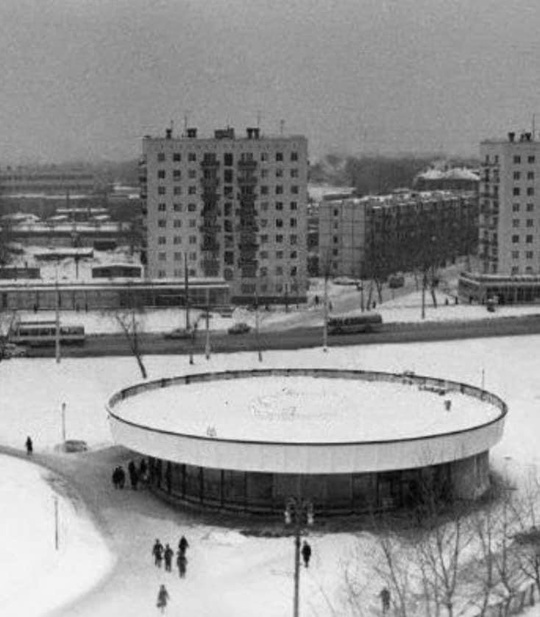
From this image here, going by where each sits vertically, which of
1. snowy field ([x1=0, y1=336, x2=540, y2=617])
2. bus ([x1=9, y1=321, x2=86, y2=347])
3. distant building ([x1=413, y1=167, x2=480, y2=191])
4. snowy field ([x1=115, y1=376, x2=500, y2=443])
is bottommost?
snowy field ([x1=0, y1=336, x2=540, y2=617])

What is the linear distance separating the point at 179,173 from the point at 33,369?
109 feet

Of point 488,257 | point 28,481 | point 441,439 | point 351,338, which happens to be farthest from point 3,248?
point 441,439

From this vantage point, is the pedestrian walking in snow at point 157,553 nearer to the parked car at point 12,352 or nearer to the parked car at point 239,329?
the parked car at point 12,352

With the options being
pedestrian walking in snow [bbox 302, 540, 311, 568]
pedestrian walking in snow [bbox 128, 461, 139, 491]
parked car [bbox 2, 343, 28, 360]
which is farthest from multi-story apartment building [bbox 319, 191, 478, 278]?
pedestrian walking in snow [bbox 302, 540, 311, 568]

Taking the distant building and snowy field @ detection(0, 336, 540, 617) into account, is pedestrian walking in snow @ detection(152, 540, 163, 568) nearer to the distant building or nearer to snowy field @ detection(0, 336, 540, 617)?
snowy field @ detection(0, 336, 540, 617)

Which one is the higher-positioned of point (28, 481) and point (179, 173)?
point (179, 173)

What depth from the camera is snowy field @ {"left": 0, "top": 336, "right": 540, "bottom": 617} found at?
108ft

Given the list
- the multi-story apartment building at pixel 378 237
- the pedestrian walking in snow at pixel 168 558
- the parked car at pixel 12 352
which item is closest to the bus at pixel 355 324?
the parked car at pixel 12 352

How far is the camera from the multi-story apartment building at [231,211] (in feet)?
314

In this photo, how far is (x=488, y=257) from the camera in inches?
3900

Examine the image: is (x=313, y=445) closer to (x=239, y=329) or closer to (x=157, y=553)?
(x=157, y=553)

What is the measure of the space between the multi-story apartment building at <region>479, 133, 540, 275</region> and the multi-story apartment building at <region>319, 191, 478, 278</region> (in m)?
11.0

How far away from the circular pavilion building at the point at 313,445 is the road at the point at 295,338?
22.4 meters

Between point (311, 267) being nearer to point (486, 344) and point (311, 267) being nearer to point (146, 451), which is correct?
point (486, 344)
